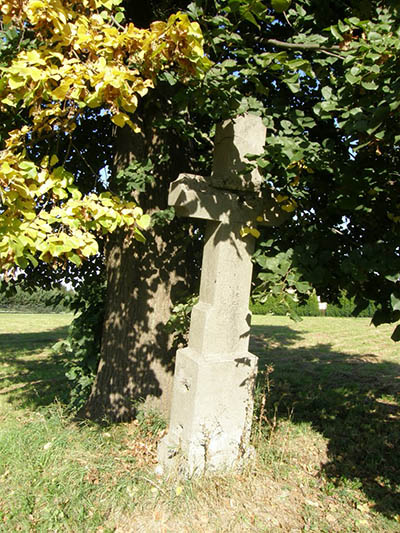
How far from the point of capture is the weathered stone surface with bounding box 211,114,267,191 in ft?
9.84

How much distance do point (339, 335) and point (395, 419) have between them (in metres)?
6.09

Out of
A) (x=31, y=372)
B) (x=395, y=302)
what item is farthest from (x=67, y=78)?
(x=31, y=372)

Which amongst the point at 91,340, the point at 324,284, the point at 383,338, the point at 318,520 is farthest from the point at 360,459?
the point at 383,338

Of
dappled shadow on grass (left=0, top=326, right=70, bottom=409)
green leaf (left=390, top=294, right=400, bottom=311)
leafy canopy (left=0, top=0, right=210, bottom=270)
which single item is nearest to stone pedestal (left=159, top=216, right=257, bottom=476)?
leafy canopy (left=0, top=0, right=210, bottom=270)

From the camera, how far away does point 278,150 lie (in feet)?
8.77

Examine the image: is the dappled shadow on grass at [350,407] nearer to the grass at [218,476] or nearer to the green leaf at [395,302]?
the grass at [218,476]

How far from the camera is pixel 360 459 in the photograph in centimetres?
336

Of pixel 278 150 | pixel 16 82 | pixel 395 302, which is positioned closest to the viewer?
pixel 16 82

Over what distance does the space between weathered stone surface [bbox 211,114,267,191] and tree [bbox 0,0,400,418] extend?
0.10 meters

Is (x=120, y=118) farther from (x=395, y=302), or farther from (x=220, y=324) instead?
(x=395, y=302)

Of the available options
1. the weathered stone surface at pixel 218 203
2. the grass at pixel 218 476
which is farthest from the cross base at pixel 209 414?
the weathered stone surface at pixel 218 203

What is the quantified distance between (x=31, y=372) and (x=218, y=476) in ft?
16.2

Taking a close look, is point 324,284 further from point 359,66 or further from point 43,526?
point 43,526

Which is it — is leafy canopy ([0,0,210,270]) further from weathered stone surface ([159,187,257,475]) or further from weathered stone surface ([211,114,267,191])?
weathered stone surface ([159,187,257,475])
